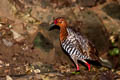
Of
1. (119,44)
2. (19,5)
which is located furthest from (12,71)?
(119,44)

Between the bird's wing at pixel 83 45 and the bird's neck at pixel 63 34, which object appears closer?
the bird's wing at pixel 83 45

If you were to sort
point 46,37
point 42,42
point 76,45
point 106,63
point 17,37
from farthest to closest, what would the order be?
point 106,63
point 46,37
point 42,42
point 17,37
point 76,45

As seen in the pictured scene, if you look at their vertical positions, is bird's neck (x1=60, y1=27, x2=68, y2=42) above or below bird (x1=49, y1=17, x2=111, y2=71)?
above

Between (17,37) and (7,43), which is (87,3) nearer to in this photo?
(17,37)

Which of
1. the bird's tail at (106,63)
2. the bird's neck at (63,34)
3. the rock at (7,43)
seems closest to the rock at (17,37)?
the rock at (7,43)

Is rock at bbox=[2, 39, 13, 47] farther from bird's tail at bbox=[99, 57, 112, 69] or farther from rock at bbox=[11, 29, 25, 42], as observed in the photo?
bird's tail at bbox=[99, 57, 112, 69]

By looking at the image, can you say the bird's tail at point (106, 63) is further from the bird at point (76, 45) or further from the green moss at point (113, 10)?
the green moss at point (113, 10)

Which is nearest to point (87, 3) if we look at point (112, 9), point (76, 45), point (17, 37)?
point (112, 9)

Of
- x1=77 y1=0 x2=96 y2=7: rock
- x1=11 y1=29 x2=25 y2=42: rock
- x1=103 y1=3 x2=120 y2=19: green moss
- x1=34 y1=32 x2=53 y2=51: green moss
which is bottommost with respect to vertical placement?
x1=34 y1=32 x2=53 y2=51: green moss

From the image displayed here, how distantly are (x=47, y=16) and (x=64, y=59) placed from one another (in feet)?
3.75

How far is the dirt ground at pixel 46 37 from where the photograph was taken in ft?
16.9

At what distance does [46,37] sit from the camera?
235 inches

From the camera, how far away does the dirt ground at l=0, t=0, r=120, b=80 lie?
5.14 m

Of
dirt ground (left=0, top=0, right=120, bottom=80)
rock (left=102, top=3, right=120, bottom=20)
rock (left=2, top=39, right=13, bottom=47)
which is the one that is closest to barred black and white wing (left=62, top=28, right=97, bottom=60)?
dirt ground (left=0, top=0, right=120, bottom=80)
